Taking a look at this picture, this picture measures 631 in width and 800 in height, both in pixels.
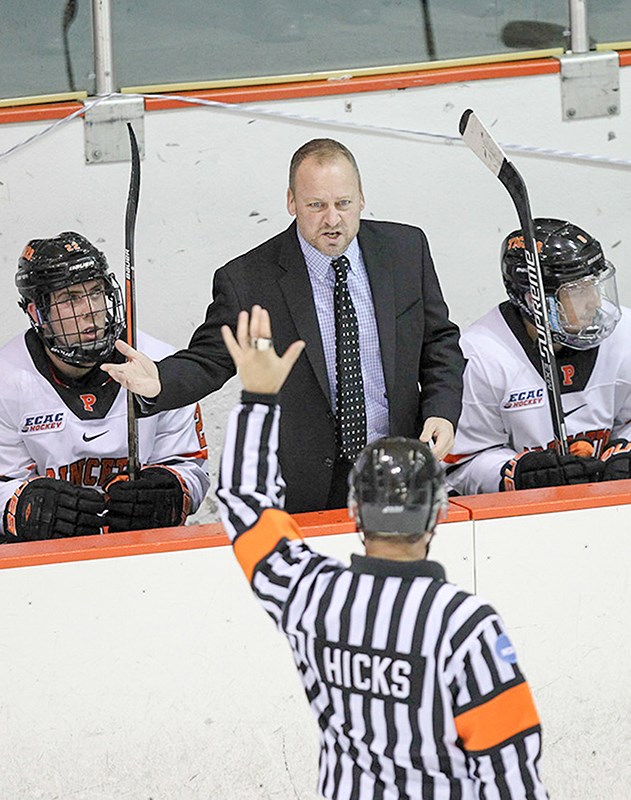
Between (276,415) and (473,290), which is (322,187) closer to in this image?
(276,415)

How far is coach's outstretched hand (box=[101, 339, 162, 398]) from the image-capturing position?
2436 mm

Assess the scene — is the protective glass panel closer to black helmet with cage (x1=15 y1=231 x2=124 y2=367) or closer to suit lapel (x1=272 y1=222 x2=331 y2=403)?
black helmet with cage (x1=15 y1=231 x2=124 y2=367)

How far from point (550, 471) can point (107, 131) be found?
1641 mm

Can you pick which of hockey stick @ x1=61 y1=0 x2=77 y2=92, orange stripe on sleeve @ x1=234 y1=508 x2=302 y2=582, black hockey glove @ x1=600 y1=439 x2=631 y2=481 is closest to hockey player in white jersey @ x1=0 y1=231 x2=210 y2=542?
black hockey glove @ x1=600 y1=439 x2=631 y2=481

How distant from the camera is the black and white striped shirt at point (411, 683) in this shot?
4.80 ft

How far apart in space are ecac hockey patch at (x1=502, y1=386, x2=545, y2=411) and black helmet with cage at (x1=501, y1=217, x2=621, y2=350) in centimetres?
11

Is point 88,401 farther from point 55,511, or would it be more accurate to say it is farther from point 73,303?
point 55,511

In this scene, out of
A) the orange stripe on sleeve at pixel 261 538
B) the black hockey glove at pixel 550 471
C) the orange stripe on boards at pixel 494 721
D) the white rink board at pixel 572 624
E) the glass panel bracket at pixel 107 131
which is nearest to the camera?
the orange stripe on boards at pixel 494 721

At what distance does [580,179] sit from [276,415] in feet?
8.65

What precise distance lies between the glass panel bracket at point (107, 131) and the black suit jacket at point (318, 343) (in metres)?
1.13

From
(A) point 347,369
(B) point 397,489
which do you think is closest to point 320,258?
(A) point 347,369

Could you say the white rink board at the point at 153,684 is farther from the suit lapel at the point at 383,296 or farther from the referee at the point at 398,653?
the referee at the point at 398,653

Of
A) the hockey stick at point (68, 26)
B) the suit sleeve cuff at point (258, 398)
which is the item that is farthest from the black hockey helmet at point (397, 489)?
the hockey stick at point (68, 26)

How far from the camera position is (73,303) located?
2848 mm
